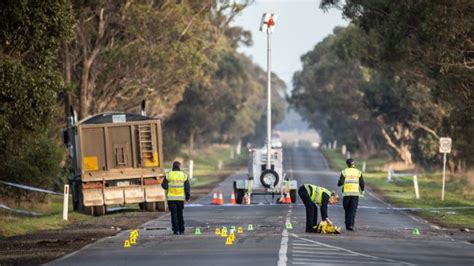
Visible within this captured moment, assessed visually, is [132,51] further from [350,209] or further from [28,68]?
[350,209]

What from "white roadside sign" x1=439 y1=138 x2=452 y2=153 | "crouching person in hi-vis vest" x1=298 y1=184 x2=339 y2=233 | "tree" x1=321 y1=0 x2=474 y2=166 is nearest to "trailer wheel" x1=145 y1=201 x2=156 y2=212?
"crouching person in hi-vis vest" x1=298 y1=184 x2=339 y2=233

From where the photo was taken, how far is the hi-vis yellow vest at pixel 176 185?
26.9m

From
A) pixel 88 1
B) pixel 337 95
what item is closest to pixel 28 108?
pixel 88 1

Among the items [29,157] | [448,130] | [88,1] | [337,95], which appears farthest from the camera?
[337,95]

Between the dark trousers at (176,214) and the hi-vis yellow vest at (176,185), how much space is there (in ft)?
0.42

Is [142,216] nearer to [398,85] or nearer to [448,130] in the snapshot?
[448,130]

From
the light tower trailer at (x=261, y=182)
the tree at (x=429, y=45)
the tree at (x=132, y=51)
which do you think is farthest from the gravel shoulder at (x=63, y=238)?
the tree at (x=132, y=51)

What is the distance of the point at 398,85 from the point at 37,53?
50.6 meters

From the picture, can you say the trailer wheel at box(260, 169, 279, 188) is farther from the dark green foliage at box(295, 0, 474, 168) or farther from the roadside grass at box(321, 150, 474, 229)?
the dark green foliage at box(295, 0, 474, 168)

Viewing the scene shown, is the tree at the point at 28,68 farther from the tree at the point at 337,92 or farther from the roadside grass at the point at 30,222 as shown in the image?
the tree at the point at 337,92

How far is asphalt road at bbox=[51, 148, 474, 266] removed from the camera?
770 inches

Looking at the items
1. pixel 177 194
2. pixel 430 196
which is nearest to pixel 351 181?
pixel 177 194

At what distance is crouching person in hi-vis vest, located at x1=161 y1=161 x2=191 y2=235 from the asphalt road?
1.18 ft

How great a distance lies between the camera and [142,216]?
35281 mm
